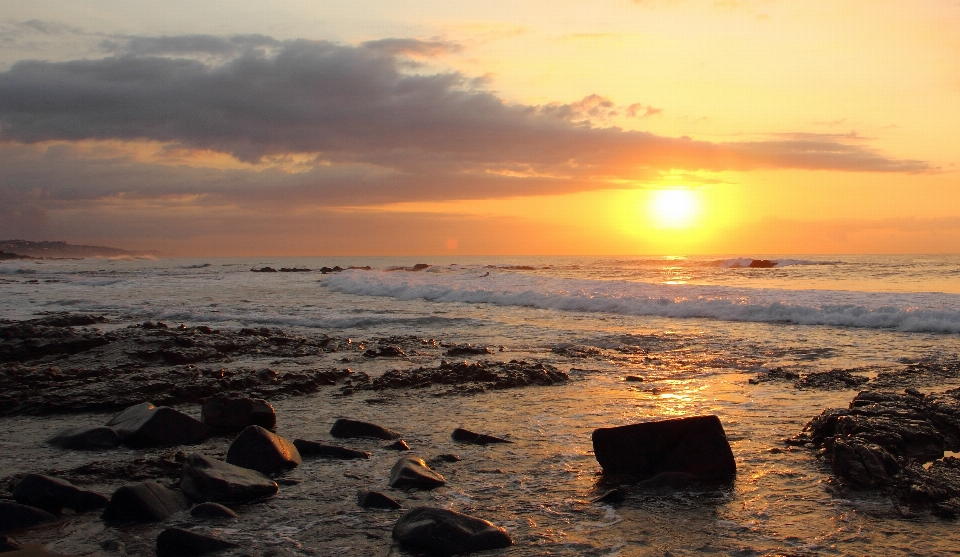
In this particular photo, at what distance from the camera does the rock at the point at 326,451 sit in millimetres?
5625

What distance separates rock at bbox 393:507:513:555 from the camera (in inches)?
147

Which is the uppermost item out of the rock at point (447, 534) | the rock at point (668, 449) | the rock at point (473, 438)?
the rock at point (668, 449)

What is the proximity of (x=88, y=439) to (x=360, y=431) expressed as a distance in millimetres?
2422

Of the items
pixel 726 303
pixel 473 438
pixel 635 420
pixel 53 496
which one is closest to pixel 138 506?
pixel 53 496

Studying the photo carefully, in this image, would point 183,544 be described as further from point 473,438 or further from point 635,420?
point 635,420

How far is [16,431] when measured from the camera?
6648 mm

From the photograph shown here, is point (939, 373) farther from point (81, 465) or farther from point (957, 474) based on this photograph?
point (81, 465)

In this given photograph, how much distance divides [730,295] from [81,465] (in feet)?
67.1

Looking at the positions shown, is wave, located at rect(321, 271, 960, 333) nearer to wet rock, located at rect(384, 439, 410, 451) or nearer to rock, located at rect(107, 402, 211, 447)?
wet rock, located at rect(384, 439, 410, 451)

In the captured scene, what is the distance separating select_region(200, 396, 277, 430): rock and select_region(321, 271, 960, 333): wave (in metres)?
14.6

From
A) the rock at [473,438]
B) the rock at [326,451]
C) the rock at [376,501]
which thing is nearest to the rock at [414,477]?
the rock at [376,501]

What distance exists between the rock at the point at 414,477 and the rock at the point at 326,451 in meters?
0.66

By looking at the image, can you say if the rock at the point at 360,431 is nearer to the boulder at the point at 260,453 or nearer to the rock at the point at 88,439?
the boulder at the point at 260,453

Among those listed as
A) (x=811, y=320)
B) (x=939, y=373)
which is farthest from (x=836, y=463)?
(x=811, y=320)
